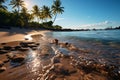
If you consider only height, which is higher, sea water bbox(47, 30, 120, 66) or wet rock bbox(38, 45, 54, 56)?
wet rock bbox(38, 45, 54, 56)

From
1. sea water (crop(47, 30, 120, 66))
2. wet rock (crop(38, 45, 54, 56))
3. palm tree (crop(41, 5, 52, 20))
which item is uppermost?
palm tree (crop(41, 5, 52, 20))

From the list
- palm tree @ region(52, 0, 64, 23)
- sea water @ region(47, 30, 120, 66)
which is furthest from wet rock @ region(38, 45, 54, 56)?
palm tree @ region(52, 0, 64, 23)

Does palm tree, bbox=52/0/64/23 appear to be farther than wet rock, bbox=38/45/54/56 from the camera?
Yes

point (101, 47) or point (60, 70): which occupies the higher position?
point (60, 70)

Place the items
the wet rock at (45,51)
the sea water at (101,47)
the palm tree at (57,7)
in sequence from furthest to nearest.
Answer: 1. the palm tree at (57,7)
2. the wet rock at (45,51)
3. the sea water at (101,47)

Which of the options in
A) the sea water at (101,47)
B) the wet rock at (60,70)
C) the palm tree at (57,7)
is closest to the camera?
the wet rock at (60,70)

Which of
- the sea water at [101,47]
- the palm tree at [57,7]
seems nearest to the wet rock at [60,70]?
the sea water at [101,47]

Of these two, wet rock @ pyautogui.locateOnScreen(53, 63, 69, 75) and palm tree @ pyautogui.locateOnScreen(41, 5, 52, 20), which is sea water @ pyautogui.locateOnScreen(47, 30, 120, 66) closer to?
wet rock @ pyautogui.locateOnScreen(53, 63, 69, 75)

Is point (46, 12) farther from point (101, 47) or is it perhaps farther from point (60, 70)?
point (60, 70)

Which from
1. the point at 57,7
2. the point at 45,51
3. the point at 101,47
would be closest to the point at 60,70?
the point at 45,51

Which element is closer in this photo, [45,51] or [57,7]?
[45,51]

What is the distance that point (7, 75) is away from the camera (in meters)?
4.57

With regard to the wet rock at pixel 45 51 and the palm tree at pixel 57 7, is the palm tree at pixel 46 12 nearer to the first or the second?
the palm tree at pixel 57 7

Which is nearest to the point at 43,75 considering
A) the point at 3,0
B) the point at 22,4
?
the point at 3,0
